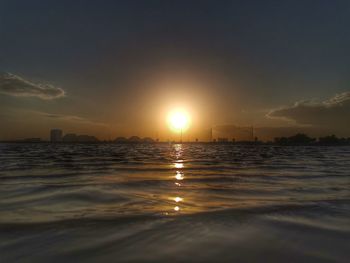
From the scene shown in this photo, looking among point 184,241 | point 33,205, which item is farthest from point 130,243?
point 33,205

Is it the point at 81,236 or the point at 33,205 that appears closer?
the point at 81,236

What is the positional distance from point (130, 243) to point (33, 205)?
5.16 m

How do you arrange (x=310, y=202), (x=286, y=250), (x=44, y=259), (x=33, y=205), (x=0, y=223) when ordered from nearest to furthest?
(x=44, y=259)
(x=286, y=250)
(x=0, y=223)
(x=33, y=205)
(x=310, y=202)

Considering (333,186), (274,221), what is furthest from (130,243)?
(333,186)

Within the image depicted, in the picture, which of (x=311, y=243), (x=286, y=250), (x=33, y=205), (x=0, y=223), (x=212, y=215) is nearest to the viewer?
(x=286, y=250)

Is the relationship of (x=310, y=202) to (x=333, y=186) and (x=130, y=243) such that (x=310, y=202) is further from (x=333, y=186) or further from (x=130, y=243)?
(x=130, y=243)

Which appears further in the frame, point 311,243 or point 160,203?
point 160,203

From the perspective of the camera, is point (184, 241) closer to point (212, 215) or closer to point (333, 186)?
point (212, 215)

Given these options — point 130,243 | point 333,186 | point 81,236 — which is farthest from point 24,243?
point 333,186

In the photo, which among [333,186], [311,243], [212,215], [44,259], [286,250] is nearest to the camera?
[44,259]

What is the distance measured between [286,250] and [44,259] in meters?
3.86

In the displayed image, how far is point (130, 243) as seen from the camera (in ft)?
19.7

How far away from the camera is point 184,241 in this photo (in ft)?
20.3

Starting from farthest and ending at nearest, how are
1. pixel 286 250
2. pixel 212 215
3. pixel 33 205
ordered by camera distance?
pixel 33 205 → pixel 212 215 → pixel 286 250
